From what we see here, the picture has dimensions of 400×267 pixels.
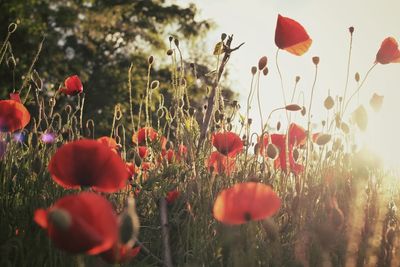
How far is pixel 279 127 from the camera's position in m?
3.23

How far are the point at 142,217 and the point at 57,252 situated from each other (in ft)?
2.53

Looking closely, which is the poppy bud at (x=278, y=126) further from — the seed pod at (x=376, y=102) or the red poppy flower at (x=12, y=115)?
the red poppy flower at (x=12, y=115)

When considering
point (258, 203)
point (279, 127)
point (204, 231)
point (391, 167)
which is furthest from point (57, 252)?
point (391, 167)

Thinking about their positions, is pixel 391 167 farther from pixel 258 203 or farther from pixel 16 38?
pixel 16 38

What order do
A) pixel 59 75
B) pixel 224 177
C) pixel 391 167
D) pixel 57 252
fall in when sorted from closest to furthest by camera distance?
pixel 57 252
pixel 224 177
pixel 391 167
pixel 59 75

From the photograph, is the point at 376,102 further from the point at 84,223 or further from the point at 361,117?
the point at 84,223

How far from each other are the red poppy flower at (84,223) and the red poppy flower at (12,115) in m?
1.60

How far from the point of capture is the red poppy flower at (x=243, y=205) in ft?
3.89

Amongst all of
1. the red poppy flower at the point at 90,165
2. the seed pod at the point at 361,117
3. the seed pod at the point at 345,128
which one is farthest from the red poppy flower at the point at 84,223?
the seed pod at the point at 345,128

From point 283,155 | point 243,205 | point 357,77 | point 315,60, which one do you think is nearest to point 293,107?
point 283,155

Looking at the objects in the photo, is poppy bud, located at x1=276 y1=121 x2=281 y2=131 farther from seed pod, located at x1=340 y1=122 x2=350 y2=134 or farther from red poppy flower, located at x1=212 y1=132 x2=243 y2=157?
red poppy flower, located at x1=212 y1=132 x2=243 y2=157

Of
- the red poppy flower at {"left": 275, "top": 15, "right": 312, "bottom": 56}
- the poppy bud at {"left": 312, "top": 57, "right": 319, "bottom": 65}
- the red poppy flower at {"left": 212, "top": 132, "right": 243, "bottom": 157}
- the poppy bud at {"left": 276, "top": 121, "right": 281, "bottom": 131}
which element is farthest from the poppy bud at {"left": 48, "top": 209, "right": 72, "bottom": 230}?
the poppy bud at {"left": 276, "top": 121, "right": 281, "bottom": 131}

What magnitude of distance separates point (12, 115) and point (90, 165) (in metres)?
1.33

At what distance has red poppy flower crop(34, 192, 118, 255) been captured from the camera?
0.84 meters
